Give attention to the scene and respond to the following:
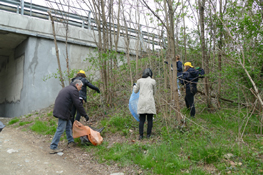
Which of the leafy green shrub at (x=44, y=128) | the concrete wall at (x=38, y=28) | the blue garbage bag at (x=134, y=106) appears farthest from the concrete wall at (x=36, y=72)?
→ the blue garbage bag at (x=134, y=106)

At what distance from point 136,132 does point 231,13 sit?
4.14m

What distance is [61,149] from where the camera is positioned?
487 cm

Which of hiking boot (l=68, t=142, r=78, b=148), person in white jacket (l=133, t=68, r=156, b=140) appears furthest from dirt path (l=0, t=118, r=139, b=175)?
person in white jacket (l=133, t=68, r=156, b=140)

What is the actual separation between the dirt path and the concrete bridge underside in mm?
4266

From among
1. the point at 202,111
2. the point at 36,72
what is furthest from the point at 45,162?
the point at 36,72

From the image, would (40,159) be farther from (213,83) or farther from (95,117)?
(213,83)

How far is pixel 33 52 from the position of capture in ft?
31.9

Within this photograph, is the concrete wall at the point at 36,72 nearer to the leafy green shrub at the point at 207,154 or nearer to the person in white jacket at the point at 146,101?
the person in white jacket at the point at 146,101

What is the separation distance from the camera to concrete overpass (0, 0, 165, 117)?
9.38m

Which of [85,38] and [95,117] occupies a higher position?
[85,38]

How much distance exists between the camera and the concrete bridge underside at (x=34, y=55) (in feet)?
30.8

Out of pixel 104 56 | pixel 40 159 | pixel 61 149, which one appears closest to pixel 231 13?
pixel 104 56

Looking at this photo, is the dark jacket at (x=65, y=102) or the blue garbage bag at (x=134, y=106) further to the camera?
the blue garbage bag at (x=134, y=106)

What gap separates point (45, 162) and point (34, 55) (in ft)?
22.6
